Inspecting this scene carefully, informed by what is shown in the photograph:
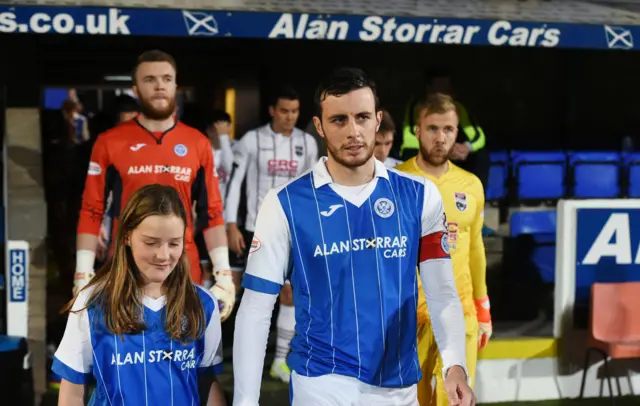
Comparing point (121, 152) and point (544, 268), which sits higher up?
point (121, 152)

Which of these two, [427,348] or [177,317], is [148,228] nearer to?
[177,317]

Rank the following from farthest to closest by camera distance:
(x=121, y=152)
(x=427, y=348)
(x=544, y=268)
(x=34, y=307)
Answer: (x=544, y=268), (x=34, y=307), (x=121, y=152), (x=427, y=348)

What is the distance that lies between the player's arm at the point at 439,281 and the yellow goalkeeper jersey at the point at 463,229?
1.61m

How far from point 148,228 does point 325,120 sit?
639mm

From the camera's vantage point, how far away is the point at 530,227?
9.61 meters

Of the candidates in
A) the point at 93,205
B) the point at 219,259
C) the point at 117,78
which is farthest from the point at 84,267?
the point at 117,78

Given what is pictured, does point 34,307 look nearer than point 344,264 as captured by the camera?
No

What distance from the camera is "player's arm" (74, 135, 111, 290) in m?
5.47

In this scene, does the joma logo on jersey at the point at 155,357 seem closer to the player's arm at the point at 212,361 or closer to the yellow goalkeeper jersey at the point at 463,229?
the player's arm at the point at 212,361

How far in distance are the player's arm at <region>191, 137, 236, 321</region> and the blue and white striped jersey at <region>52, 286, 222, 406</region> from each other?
200 cm

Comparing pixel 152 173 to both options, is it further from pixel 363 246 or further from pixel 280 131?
pixel 363 246

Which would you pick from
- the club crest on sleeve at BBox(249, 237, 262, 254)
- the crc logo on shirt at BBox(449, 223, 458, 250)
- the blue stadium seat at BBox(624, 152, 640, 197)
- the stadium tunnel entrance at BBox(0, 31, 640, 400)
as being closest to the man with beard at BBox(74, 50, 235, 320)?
the crc logo on shirt at BBox(449, 223, 458, 250)

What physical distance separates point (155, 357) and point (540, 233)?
6775 millimetres

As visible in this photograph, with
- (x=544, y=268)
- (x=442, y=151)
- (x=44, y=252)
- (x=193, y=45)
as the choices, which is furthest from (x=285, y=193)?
(x=193, y=45)
